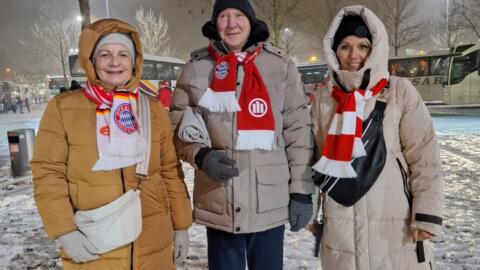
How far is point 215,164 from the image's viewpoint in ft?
7.37

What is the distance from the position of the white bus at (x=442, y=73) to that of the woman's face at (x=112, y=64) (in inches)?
737

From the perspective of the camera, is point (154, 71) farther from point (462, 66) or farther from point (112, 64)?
point (112, 64)

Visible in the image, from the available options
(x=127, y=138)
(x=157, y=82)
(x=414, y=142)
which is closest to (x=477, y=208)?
(x=414, y=142)

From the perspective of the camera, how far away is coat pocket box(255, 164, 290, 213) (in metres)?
2.37

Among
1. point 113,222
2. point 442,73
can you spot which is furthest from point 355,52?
point 442,73

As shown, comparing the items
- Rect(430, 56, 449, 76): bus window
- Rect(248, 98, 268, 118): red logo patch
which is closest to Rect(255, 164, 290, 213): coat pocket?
Rect(248, 98, 268, 118): red logo patch

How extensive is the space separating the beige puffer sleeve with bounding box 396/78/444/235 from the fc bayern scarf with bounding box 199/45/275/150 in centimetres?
77

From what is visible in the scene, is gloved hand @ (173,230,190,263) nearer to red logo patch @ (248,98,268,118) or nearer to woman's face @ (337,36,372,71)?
red logo patch @ (248,98,268,118)

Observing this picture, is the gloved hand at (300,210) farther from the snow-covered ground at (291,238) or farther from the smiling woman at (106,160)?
the snow-covered ground at (291,238)

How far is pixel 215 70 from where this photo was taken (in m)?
2.48

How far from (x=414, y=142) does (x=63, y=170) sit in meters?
1.93

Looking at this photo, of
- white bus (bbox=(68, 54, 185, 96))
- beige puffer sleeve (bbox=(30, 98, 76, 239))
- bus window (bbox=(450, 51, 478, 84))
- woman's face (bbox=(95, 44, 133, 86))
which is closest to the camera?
beige puffer sleeve (bbox=(30, 98, 76, 239))

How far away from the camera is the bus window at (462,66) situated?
2238 centimetres

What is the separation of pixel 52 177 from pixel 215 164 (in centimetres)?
84
